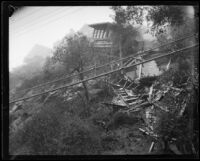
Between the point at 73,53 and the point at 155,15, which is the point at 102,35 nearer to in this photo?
the point at 73,53

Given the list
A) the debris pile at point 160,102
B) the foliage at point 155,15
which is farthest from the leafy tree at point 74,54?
the foliage at point 155,15

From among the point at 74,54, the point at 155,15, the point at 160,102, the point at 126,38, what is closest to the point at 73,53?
the point at 74,54

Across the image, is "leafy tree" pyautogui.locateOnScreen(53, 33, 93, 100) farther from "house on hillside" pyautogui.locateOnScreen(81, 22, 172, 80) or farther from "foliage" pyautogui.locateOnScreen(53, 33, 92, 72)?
"house on hillside" pyautogui.locateOnScreen(81, 22, 172, 80)

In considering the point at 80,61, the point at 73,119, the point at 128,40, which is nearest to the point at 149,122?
the point at 73,119

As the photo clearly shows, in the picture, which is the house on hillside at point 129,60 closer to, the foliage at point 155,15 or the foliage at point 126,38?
the foliage at point 126,38

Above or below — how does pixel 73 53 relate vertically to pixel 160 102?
above

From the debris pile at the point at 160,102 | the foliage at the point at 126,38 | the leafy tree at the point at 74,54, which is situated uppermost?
the foliage at the point at 126,38

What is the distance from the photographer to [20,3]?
10.6 ft

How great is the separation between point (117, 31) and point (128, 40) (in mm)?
818

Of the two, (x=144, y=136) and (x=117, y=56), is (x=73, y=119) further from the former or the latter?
(x=117, y=56)

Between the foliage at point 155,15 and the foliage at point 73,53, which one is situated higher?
the foliage at point 155,15

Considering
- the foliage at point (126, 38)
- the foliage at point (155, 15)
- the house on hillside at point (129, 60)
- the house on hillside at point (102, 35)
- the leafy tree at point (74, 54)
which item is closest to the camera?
the foliage at point (155, 15)

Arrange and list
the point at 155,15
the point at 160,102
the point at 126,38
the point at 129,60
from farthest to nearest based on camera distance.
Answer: the point at 129,60 → the point at 126,38 → the point at 155,15 → the point at 160,102

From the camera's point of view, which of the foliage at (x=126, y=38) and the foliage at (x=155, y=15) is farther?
the foliage at (x=126, y=38)
